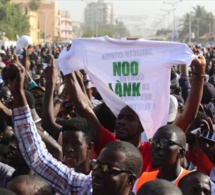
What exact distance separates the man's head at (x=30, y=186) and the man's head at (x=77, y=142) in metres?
0.39

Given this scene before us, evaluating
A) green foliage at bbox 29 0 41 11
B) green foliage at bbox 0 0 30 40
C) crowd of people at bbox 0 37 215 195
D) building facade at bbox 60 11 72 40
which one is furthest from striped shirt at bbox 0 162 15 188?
building facade at bbox 60 11 72 40

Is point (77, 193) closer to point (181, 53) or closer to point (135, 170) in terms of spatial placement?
point (135, 170)

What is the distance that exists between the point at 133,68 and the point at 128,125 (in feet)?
2.13

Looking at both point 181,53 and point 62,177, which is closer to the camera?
point 62,177

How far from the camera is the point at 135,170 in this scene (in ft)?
11.1

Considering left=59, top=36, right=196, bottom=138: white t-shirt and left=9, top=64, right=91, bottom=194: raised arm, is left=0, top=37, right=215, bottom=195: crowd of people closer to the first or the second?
left=9, top=64, right=91, bottom=194: raised arm

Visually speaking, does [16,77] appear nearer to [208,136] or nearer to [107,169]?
[107,169]

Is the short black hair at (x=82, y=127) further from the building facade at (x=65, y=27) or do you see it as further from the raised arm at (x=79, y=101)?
the building facade at (x=65, y=27)

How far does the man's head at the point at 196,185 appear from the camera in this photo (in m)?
3.85

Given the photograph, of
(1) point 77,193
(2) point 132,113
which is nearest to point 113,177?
(1) point 77,193

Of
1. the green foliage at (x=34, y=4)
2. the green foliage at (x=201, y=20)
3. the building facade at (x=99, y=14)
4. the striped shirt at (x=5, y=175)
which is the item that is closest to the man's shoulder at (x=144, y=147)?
the striped shirt at (x=5, y=175)

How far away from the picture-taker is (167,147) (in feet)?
13.9

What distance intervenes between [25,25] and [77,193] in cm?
6525

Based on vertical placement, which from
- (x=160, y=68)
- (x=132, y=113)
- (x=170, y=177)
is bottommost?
(x=170, y=177)
